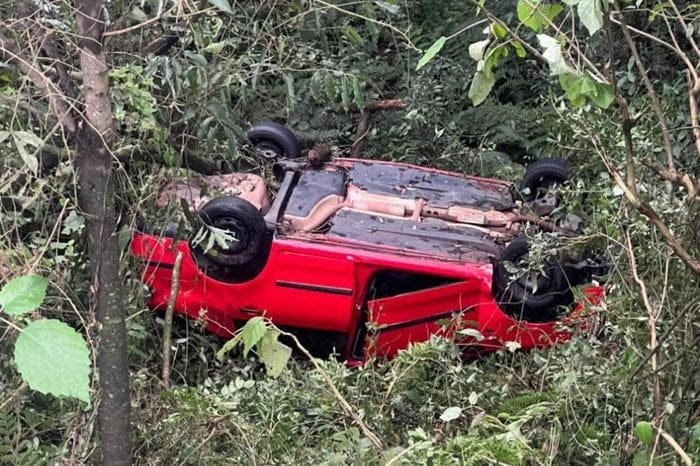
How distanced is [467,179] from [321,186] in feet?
3.43

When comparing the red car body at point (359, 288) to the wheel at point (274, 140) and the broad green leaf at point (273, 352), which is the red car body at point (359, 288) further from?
the broad green leaf at point (273, 352)

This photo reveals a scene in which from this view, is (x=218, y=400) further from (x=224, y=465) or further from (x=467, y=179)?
(x=467, y=179)

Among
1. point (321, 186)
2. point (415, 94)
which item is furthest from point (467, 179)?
point (415, 94)

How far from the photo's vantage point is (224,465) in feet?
9.04

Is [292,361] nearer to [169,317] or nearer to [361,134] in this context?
[169,317]

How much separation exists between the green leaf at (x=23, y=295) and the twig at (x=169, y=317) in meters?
2.37

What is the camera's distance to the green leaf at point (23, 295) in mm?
1215

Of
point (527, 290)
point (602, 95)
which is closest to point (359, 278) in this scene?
point (527, 290)

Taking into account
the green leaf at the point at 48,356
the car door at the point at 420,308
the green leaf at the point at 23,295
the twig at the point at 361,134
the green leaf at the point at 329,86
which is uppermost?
the green leaf at the point at 329,86

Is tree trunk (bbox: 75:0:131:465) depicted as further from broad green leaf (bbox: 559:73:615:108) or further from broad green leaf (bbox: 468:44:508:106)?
broad green leaf (bbox: 559:73:615:108)

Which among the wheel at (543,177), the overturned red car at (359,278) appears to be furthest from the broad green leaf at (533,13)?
the wheel at (543,177)

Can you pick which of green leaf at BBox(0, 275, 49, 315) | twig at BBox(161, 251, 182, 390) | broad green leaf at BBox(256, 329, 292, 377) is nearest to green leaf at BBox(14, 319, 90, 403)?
green leaf at BBox(0, 275, 49, 315)

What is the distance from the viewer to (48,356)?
1.13m

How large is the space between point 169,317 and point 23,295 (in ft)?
8.72
